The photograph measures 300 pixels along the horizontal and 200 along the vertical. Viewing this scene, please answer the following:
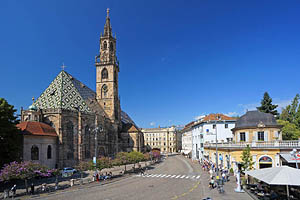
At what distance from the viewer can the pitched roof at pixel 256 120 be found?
36.0 m

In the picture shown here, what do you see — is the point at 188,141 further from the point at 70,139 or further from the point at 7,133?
the point at 7,133

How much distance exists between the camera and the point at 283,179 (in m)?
15.0

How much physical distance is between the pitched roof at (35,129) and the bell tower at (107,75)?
89.5 ft

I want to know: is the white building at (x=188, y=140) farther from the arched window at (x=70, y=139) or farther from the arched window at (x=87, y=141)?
the arched window at (x=70, y=139)

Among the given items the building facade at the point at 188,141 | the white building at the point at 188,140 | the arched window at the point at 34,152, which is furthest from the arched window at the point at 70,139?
the white building at the point at 188,140

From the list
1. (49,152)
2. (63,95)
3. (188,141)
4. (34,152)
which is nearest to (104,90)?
(63,95)

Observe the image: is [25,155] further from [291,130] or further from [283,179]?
[291,130]

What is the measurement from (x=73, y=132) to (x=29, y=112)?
973cm

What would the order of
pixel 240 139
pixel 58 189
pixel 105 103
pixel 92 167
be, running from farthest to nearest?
pixel 105 103, pixel 240 139, pixel 92 167, pixel 58 189

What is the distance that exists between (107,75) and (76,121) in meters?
26.1

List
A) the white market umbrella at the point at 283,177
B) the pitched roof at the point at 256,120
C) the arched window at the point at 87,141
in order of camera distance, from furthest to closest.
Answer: the arched window at the point at 87,141, the pitched roof at the point at 256,120, the white market umbrella at the point at 283,177

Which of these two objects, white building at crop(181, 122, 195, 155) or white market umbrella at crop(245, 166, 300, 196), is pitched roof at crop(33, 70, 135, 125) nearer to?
white building at crop(181, 122, 195, 155)

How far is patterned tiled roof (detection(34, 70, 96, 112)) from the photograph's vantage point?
50094 mm

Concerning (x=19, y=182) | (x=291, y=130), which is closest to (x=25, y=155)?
(x=19, y=182)
